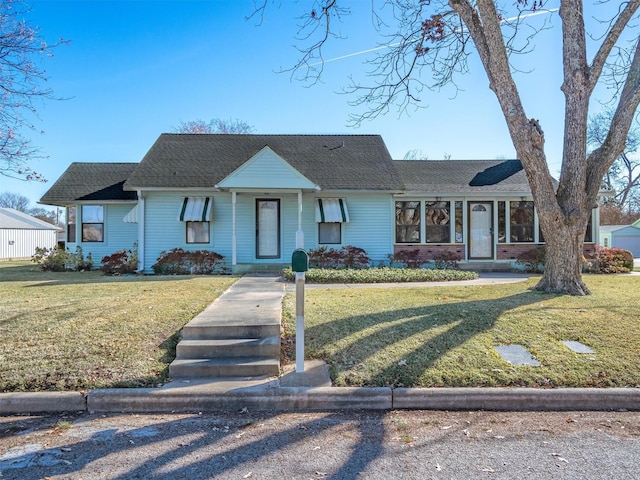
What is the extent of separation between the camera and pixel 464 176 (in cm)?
1689

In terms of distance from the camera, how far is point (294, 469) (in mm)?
2893

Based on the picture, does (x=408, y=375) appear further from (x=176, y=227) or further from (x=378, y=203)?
(x=176, y=227)

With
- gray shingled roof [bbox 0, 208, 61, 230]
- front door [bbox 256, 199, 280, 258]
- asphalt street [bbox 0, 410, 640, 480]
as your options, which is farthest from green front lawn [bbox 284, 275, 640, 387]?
gray shingled roof [bbox 0, 208, 61, 230]

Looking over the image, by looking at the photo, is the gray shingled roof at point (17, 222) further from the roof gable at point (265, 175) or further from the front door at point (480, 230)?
the front door at point (480, 230)

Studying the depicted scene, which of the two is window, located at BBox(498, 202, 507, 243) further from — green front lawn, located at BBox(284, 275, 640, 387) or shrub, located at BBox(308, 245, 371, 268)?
green front lawn, located at BBox(284, 275, 640, 387)

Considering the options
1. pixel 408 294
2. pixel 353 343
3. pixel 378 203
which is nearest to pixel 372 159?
pixel 378 203

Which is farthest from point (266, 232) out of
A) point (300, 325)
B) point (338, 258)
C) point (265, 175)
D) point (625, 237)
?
point (625, 237)

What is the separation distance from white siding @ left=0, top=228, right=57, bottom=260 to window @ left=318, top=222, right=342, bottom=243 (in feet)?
105

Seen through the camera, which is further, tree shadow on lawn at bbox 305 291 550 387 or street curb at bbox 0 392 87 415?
tree shadow on lawn at bbox 305 291 550 387

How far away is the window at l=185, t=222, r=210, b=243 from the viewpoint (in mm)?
14766

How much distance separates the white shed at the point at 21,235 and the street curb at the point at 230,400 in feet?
127

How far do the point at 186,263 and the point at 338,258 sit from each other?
519cm

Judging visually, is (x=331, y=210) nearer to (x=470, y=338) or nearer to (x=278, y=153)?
(x=278, y=153)

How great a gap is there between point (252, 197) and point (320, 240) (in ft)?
9.51
